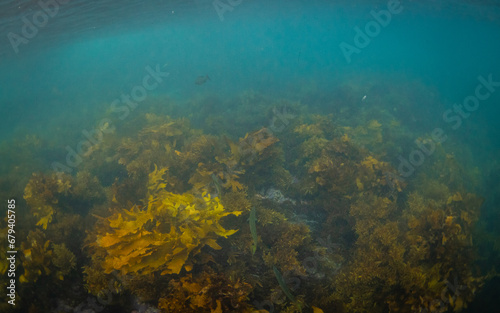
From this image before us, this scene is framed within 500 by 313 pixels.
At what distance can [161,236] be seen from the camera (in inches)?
146

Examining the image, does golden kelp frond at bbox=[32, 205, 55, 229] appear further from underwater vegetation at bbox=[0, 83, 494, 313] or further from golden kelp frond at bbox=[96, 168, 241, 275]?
golden kelp frond at bbox=[96, 168, 241, 275]

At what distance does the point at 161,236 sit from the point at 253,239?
1.50 meters

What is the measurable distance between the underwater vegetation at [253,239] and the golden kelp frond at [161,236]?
19 mm

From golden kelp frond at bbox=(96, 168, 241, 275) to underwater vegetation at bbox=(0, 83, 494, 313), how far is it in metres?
0.02

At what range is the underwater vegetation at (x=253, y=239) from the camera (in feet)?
11.9

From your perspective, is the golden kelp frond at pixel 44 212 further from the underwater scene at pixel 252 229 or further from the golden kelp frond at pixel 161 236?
the golden kelp frond at pixel 161 236

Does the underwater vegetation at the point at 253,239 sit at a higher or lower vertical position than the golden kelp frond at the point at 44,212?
lower

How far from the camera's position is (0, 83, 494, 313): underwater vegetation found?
3.62m

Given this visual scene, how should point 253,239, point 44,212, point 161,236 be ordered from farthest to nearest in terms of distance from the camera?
point 44,212 < point 253,239 < point 161,236

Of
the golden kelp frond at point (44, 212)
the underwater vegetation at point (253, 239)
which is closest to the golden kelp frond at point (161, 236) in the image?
the underwater vegetation at point (253, 239)

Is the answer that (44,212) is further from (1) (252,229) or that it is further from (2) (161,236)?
(1) (252,229)

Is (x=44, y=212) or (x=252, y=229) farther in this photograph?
(x=44, y=212)

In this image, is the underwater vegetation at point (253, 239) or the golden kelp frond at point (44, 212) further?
the golden kelp frond at point (44, 212)

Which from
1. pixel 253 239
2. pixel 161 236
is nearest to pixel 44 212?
pixel 161 236
